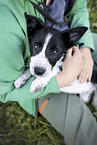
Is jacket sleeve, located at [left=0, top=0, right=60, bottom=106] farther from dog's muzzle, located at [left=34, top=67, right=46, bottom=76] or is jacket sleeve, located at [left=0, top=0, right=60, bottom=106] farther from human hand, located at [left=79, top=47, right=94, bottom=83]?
human hand, located at [left=79, top=47, right=94, bottom=83]

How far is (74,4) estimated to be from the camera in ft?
7.62

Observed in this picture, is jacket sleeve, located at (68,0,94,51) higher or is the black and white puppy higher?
jacket sleeve, located at (68,0,94,51)

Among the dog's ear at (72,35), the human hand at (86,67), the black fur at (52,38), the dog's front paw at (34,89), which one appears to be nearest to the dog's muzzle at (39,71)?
the black fur at (52,38)

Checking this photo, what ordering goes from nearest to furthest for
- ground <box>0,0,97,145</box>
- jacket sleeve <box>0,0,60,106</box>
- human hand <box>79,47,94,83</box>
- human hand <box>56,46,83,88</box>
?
1. jacket sleeve <box>0,0,60,106</box>
2. human hand <box>56,46,83,88</box>
3. human hand <box>79,47,94,83</box>
4. ground <box>0,0,97,145</box>

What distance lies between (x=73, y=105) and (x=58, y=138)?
1.05 meters

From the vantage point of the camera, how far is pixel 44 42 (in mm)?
1479

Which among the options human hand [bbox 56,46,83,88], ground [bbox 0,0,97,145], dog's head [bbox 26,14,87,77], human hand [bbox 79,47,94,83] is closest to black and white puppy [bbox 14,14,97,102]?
dog's head [bbox 26,14,87,77]

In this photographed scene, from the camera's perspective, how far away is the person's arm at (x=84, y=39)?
2170mm

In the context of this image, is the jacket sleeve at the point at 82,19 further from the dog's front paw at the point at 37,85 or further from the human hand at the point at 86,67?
the dog's front paw at the point at 37,85

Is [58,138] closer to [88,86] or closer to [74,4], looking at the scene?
[88,86]

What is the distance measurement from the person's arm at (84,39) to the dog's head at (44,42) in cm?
70

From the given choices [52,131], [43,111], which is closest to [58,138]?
[52,131]

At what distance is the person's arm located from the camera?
2.17 m

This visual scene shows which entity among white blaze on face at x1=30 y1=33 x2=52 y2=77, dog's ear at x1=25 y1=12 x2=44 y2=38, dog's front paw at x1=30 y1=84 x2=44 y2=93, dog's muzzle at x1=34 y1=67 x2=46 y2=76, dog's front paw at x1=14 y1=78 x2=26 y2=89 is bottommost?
dog's front paw at x1=30 y1=84 x2=44 y2=93
